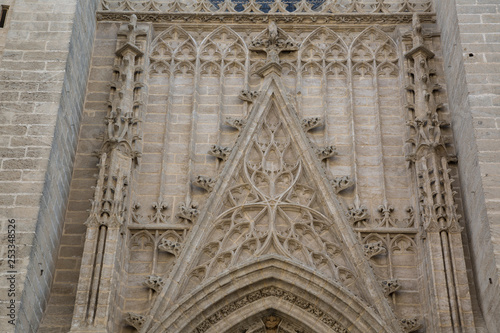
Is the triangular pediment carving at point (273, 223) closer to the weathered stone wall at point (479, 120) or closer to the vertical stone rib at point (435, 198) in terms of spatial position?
the vertical stone rib at point (435, 198)

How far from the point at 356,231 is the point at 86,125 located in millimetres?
4649

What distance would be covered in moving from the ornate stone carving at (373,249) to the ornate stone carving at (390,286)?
1.59 feet

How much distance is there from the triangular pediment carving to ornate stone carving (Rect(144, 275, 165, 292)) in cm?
10

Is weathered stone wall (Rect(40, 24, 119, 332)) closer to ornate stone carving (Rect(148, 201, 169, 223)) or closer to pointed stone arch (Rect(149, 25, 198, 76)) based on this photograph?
pointed stone arch (Rect(149, 25, 198, 76))

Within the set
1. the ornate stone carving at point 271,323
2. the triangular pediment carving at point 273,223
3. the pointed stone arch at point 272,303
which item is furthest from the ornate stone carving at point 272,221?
the ornate stone carving at point 271,323

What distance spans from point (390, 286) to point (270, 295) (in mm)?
1725

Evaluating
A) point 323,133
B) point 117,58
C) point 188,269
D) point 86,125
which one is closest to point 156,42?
point 117,58

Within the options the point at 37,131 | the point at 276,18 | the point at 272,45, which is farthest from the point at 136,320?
the point at 276,18

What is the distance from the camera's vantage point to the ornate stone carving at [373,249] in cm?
1382

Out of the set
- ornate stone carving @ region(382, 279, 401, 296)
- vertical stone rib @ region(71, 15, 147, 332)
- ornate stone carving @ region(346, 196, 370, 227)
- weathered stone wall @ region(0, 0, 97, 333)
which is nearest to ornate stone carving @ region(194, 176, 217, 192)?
vertical stone rib @ region(71, 15, 147, 332)

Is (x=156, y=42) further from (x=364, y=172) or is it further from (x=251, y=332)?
(x=251, y=332)

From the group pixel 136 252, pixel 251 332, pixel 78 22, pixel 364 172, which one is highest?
pixel 78 22

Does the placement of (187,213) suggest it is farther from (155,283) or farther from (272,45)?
(272,45)

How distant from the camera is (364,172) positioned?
1485 centimetres
